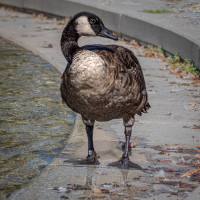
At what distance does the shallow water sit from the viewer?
20.2 ft

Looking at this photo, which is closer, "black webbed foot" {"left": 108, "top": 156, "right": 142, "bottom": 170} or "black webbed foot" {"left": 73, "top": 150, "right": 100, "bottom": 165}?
"black webbed foot" {"left": 108, "top": 156, "right": 142, "bottom": 170}

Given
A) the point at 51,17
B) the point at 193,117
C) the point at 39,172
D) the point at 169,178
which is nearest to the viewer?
the point at 169,178

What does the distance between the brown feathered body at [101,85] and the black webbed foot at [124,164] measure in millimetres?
494

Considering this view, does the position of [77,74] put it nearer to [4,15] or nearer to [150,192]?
[150,192]

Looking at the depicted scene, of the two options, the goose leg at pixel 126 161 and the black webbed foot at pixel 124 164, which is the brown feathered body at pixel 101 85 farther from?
the black webbed foot at pixel 124 164

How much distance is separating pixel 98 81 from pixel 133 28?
7.84m

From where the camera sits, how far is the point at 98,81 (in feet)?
17.0

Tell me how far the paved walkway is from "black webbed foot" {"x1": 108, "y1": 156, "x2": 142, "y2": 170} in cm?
8

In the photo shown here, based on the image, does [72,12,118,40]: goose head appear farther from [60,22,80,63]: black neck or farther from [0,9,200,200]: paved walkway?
Answer: [0,9,200,200]: paved walkway

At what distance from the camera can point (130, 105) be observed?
5551 millimetres

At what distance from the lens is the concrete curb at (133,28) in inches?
411

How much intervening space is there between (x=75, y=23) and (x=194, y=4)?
971 centimetres

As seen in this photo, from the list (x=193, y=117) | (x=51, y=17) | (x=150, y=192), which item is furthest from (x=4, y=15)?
(x=150, y=192)

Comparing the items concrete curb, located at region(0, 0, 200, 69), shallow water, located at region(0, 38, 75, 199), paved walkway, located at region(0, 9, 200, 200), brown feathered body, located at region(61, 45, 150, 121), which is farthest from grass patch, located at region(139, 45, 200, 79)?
brown feathered body, located at region(61, 45, 150, 121)
